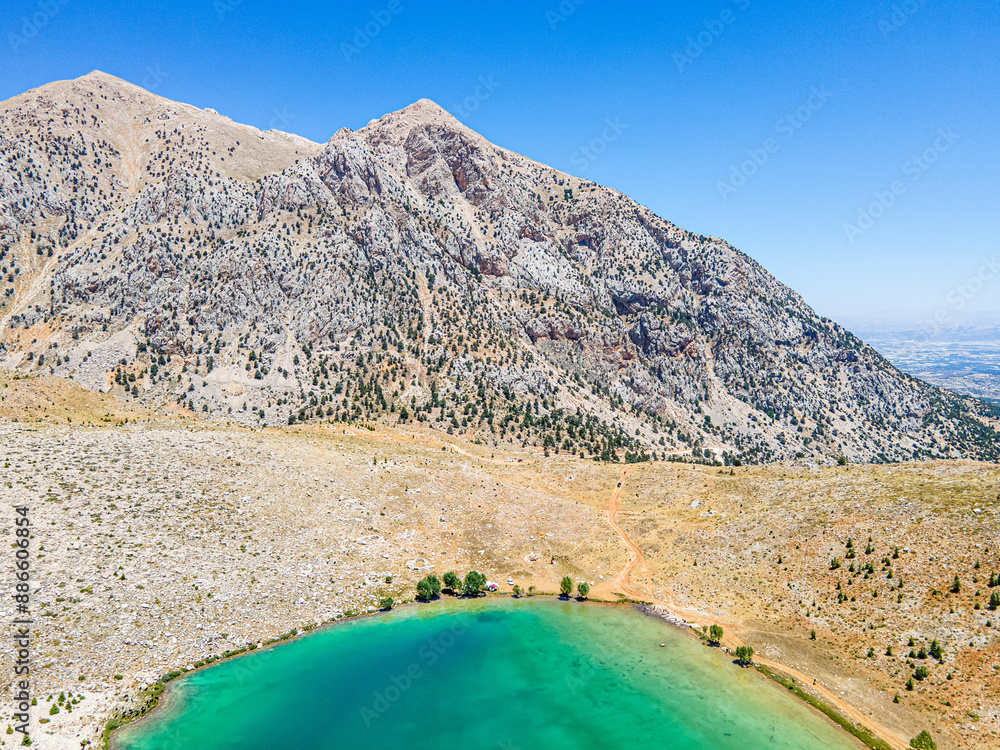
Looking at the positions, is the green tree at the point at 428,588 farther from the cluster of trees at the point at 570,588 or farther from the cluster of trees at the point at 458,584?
the cluster of trees at the point at 570,588

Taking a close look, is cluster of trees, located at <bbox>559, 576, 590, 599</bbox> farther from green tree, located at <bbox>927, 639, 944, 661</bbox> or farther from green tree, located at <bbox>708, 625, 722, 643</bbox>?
green tree, located at <bbox>927, 639, 944, 661</bbox>

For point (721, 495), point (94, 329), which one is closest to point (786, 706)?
point (721, 495)

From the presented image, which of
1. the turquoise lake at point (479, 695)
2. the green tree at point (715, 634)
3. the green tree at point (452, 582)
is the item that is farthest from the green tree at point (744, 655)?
the green tree at point (452, 582)

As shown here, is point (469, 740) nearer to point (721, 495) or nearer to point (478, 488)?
point (478, 488)

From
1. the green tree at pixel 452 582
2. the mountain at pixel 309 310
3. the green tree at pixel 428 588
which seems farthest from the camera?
the mountain at pixel 309 310

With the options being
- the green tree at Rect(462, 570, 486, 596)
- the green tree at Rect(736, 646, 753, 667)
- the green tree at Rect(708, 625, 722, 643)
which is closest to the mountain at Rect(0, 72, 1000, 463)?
the green tree at Rect(462, 570, 486, 596)

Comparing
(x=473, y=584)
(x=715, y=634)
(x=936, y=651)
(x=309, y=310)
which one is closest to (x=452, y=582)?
(x=473, y=584)
